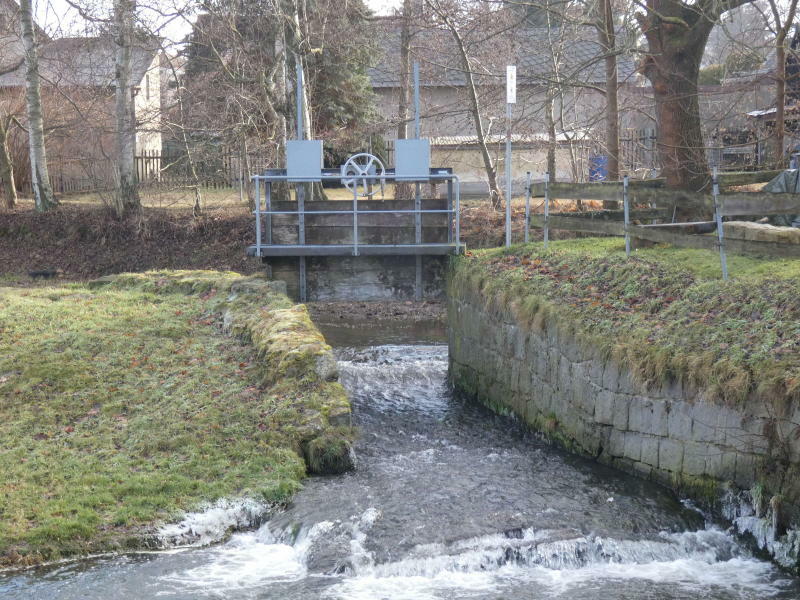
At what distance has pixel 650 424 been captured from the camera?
32.8 feet

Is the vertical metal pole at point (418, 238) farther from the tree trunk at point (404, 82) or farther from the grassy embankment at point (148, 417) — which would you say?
the tree trunk at point (404, 82)

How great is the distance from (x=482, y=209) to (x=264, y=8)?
26.2ft

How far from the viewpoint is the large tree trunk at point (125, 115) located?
24422 millimetres

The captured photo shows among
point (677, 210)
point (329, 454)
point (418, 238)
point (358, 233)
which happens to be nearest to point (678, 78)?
point (677, 210)

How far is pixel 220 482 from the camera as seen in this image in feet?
30.5

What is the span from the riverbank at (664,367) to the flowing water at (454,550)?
1.27 feet

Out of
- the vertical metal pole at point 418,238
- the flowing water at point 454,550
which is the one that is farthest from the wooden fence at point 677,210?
the flowing water at point 454,550

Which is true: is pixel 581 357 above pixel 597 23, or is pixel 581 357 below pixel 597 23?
below

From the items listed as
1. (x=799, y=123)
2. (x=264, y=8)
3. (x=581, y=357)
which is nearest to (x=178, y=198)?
(x=264, y=8)

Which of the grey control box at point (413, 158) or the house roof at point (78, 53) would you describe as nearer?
the grey control box at point (413, 158)

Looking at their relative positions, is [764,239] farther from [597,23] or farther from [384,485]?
[597,23]

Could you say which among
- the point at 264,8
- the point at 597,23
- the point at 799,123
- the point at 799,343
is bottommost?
the point at 799,343

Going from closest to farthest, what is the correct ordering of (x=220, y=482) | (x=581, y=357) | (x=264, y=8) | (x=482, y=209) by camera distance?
(x=220, y=482) < (x=581, y=357) < (x=264, y=8) < (x=482, y=209)

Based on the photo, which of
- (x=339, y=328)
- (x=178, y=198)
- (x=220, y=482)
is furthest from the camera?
(x=178, y=198)
